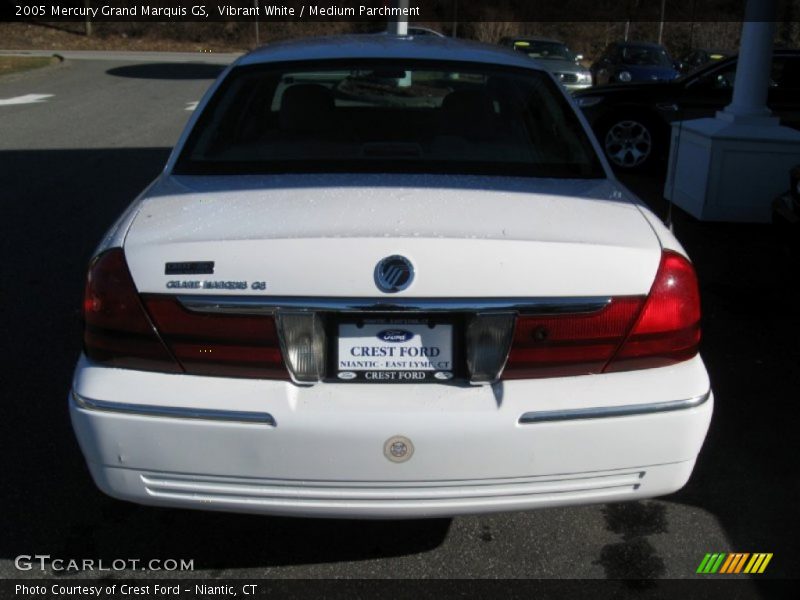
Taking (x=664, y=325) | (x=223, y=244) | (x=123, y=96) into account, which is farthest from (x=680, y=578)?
(x=123, y=96)

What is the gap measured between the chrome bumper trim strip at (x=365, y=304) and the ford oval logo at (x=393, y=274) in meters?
0.04

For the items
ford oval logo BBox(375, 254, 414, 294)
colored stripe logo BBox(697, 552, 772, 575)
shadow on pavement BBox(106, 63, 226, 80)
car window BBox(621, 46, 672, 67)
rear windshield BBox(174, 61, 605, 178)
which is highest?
rear windshield BBox(174, 61, 605, 178)

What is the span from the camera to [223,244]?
8.45 ft

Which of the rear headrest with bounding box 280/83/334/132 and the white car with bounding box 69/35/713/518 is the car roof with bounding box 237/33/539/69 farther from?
the white car with bounding box 69/35/713/518

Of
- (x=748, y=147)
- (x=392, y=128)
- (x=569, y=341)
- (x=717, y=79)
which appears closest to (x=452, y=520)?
(x=569, y=341)

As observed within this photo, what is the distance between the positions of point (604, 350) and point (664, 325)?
199 millimetres

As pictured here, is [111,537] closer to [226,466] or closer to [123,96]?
[226,466]

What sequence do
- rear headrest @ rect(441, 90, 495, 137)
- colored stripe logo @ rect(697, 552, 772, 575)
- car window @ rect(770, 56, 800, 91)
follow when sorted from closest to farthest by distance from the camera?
1. colored stripe logo @ rect(697, 552, 772, 575)
2. rear headrest @ rect(441, 90, 495, 137)
3. car window @ rect(770, 56, 800, 91)

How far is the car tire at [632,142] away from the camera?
10.5m

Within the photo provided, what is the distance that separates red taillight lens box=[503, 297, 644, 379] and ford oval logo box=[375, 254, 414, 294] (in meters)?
0.34

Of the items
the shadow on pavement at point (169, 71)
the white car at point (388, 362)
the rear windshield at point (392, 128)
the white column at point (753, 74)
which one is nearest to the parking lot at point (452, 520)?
the white car at point (388, 362)

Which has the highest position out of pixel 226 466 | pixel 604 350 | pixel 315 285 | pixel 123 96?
pixel 315 285

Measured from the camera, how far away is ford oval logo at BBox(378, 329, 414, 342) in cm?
258

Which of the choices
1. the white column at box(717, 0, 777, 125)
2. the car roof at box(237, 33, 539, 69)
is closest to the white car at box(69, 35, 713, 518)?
the car roof at box(237, 33, 539, 69)
